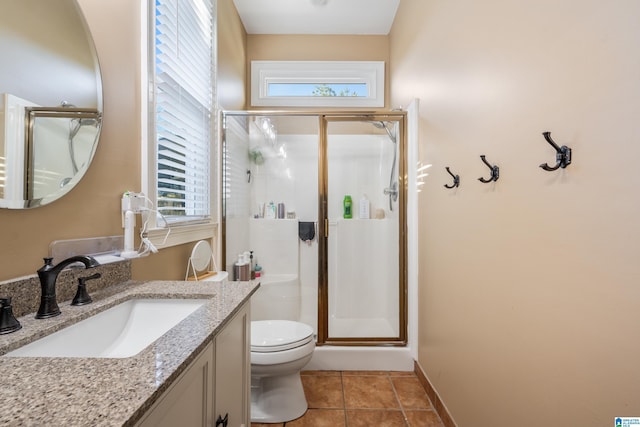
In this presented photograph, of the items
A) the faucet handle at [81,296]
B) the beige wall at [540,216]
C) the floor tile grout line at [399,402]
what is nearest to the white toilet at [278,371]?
the floor tile grout line at [399,402]

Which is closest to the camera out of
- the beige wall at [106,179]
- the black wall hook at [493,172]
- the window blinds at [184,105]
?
the beige wall at [106,179]

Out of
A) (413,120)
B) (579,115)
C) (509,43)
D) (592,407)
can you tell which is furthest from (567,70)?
(413,120)

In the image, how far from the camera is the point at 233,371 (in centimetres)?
93

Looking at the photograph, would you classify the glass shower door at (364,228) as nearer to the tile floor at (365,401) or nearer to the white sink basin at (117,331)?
the tile floor at (365,401)

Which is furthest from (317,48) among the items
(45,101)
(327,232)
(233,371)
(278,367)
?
(233,371)

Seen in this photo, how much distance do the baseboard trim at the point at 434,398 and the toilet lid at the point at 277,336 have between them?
0.79m

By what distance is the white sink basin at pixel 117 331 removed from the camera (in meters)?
0.69

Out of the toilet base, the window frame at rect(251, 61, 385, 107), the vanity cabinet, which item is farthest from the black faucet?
the window frame at rect(251, 61, 385, 107)

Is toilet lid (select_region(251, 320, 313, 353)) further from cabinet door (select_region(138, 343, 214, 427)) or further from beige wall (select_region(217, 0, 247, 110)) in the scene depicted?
beige wall (select_region(217, 0, 247, 110))

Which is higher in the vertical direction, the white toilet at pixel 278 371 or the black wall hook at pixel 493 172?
the black wall hook at pixel 493 172

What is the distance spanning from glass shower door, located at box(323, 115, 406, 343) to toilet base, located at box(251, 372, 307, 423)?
560mm

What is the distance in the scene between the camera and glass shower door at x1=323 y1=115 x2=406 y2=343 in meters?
2.29

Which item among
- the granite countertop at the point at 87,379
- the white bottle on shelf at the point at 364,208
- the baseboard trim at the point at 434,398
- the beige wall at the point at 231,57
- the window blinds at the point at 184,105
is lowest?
the baseboard trim at the point at 434,398

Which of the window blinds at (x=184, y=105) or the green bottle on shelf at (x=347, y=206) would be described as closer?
the window blinds at (x=184, y=105)
